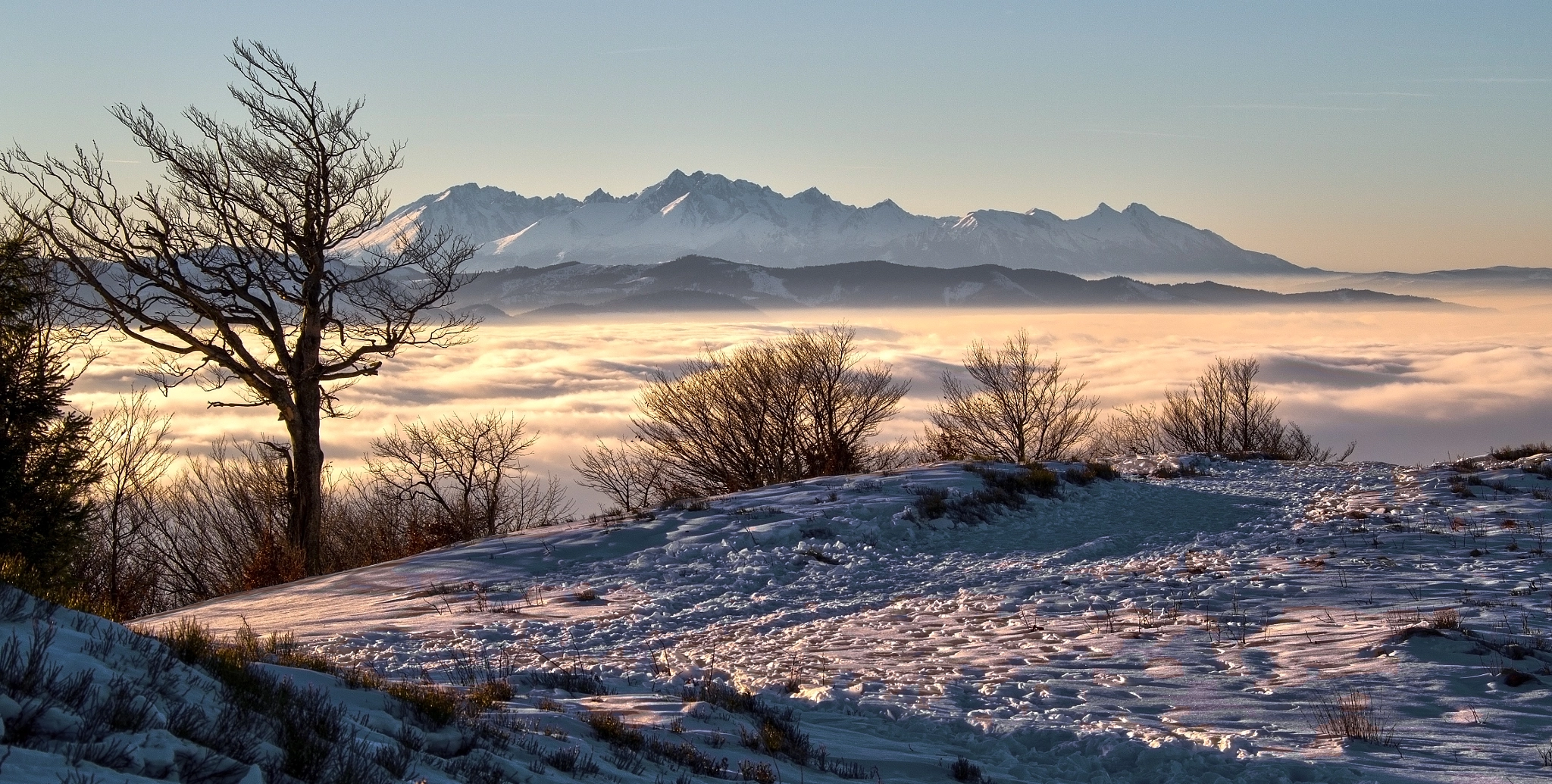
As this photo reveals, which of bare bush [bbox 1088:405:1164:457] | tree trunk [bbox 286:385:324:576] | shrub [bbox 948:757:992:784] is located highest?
tree trunk [bbox 286:385:324:576]

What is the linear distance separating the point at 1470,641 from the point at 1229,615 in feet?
8.13

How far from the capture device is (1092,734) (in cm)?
720

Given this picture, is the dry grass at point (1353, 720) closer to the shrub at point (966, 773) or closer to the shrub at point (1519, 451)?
the shrub at point (966, 773)

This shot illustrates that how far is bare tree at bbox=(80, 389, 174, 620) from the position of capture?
3112 centimetres

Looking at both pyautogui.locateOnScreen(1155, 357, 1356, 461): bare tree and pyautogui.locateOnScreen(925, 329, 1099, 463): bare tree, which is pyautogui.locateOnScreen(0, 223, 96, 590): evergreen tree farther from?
pyautogui.locateOnScreen(1155, 357, 1356, 461): bare tree

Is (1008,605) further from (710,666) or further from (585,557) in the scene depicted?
(585,557)

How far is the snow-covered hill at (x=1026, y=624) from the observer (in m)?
6.95

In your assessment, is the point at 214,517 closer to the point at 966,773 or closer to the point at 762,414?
the point at 762,414

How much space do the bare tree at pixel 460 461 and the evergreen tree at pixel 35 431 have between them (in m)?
20.4

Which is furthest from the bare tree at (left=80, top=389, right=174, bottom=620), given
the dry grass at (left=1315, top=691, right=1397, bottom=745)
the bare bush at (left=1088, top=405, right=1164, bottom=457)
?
the bare bush at (left=1088, top=405, right=1164, bottom=457)

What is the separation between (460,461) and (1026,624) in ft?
110

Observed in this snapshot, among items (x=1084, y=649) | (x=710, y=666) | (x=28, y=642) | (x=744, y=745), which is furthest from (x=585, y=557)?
(x=28, y=642)

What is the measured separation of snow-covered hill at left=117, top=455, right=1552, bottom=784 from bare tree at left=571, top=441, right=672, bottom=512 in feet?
65.3

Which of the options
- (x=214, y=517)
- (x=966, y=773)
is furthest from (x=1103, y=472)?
(x=214, y=517)
